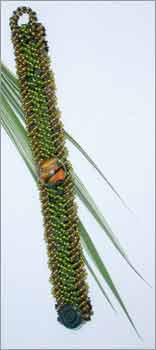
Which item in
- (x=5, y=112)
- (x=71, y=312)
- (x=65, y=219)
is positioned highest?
(x=5, y=112)

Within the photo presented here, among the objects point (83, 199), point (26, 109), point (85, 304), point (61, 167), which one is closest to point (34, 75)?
point (26, 109)

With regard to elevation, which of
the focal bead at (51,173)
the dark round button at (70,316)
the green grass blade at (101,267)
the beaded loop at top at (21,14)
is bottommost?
the dark round button at (70,316)

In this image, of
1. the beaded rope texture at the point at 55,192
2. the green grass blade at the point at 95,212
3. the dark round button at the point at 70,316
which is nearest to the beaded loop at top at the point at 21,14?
the beaded rope texture at the point at 55,192

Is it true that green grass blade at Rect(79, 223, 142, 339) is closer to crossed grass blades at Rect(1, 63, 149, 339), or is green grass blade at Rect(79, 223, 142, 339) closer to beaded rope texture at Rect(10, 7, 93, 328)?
crossed grass blades at Rect(1, 63, 149, 339)

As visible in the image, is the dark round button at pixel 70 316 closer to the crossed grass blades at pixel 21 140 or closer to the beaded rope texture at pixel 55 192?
the beaded rope texture at pixel 55 192

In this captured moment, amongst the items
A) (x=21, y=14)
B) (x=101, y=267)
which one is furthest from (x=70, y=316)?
(x=21, y=14)

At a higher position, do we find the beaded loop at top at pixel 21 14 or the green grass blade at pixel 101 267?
the beaded loop at top at pixel 21 14

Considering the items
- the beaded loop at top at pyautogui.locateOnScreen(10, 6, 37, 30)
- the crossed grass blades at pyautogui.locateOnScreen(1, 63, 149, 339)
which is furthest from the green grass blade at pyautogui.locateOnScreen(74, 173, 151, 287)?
the beaded loop at top at pyautogui.locateOnScreen(10, 6, 37, 30)

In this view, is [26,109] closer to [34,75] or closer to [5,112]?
[34,75]
